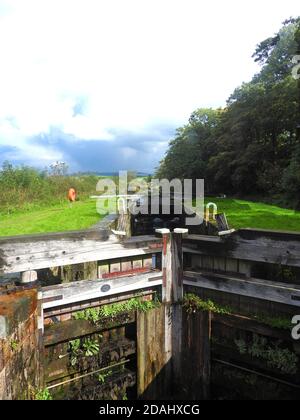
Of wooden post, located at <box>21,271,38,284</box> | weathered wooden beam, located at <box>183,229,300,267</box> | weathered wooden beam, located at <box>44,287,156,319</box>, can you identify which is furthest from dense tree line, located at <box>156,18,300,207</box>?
wooden post, located at <box>21,271,38,284</box>

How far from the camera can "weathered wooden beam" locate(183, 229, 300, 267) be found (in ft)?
16.9

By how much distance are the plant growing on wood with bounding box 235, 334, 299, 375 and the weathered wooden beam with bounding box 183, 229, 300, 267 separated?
1.26 meters

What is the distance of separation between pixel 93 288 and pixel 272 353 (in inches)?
114

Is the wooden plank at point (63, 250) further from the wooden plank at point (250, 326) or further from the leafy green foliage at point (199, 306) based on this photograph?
the wooden plank at point (250, 326)

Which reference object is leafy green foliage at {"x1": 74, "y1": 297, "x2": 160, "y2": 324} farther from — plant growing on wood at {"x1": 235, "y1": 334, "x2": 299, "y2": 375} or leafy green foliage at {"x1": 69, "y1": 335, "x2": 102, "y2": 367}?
plant growing on wood at {"x1": 235, "y1": 334, "x2": 299, "y2": 375}

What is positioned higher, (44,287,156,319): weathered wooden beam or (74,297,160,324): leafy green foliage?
(44,287,156,319): weathered wooden beam

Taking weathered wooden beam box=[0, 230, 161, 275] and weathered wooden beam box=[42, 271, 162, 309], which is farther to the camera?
weathered wooden beam box=[42, 271, 162, 309]

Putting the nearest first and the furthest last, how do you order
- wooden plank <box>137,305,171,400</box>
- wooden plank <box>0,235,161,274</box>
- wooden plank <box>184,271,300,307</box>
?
wooden plank <box>0,235,161,274</box> → wooden plank <box>184,271,300,307</box> → wooden plank <box>137,305,171,400</box>

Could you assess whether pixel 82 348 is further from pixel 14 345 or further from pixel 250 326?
pixel 250 326

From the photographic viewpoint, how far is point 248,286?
18.1ft

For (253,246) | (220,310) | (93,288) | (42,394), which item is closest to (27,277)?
(93,288)

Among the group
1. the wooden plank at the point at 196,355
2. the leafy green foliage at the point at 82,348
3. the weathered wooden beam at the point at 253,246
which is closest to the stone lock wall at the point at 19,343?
the leafy green foliage at the point at 82,348

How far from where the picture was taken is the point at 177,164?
48812 mm
